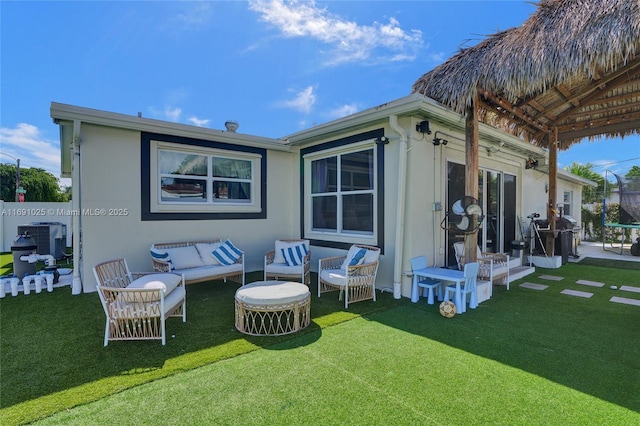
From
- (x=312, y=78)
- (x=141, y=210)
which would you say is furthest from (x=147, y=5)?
(x=312, y=78)

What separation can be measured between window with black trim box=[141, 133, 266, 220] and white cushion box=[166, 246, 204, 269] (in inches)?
35.6

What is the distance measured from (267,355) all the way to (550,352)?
301 cm

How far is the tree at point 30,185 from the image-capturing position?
24.5 m

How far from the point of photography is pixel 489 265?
5.80 metres

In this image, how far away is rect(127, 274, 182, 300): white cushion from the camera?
376 centimetres

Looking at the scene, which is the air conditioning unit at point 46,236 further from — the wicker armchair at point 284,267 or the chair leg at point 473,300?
the chair leg at point 473,300

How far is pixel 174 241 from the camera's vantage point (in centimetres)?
649

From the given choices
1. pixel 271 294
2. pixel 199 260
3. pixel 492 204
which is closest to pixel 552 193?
pixel 492 204

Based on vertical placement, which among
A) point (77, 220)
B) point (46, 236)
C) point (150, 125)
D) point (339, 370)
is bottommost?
point (339, 370)

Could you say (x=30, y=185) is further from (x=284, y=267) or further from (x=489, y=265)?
(x=489, y=265)

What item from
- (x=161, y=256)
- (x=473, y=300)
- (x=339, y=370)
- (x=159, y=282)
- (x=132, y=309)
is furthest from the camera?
(x=161, y=256)

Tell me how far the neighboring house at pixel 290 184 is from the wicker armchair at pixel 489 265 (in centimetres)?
21

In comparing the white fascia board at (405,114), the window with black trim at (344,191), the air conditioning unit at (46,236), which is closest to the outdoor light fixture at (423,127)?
the white fascia board at (405,114)

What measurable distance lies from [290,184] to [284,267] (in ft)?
9.15
